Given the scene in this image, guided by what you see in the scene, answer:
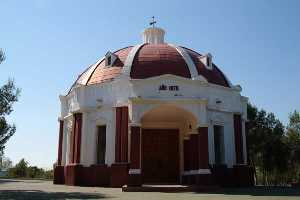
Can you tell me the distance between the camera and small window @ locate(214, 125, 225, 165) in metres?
27.8

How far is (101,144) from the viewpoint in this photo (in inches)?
1060

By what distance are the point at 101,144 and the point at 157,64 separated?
22.5 ft

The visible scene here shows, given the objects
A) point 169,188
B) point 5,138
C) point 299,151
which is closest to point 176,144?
point 169,188

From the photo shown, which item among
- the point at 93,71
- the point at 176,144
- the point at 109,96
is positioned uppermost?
the point at 93,71

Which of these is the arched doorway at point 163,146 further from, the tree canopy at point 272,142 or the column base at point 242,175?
the tree canopy at point 272,142

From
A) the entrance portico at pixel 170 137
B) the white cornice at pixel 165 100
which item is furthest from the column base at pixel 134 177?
the white cornice at pixel 165 100

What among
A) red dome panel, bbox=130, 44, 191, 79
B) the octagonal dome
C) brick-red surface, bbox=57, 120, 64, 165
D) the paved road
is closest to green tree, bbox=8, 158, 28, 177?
brick-red surface, bbox=57, 120, 64, 165

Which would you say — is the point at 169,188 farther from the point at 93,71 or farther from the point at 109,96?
the point at 93,71

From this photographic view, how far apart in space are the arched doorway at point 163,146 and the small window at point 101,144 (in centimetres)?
278

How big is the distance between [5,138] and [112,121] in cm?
709

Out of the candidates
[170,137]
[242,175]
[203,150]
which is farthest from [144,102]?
[242,175]

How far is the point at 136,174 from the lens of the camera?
2212cm

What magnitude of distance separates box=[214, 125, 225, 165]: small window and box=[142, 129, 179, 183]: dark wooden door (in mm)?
2807

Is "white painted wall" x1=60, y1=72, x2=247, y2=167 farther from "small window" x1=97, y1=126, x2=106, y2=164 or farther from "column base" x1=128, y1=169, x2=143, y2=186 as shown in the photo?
"column base" x1=128, y1=169, x2=143, y2=186
